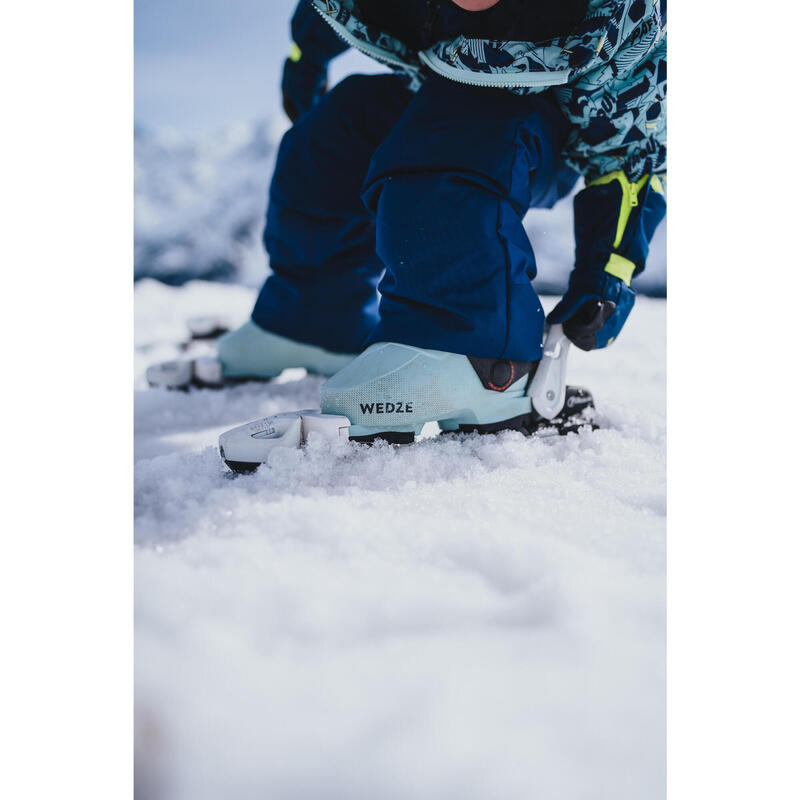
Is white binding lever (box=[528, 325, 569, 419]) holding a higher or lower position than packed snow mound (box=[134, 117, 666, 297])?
lower

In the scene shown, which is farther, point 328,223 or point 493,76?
point 328,223

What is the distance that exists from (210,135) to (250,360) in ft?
0.93

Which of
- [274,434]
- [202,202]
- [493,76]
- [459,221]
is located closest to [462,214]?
[459,221]

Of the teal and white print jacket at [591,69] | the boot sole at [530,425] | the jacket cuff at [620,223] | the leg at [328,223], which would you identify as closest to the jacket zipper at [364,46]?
the teal and white print jacket at [591,69]

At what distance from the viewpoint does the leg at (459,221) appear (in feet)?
1.97

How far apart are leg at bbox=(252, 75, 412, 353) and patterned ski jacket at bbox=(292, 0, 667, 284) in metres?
0.10

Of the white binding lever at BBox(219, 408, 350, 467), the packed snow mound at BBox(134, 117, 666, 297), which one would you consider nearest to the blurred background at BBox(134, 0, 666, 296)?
the packed snow mound at BBox(134, 117, 666, 297)

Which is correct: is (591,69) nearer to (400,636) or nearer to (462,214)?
(462,214)

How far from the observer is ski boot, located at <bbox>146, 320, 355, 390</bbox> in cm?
93

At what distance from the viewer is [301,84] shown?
935 mm

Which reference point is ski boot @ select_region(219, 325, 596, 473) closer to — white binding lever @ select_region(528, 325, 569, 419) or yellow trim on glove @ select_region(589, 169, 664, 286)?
white binding lever @ select_region(528, 325, 569, 419)
